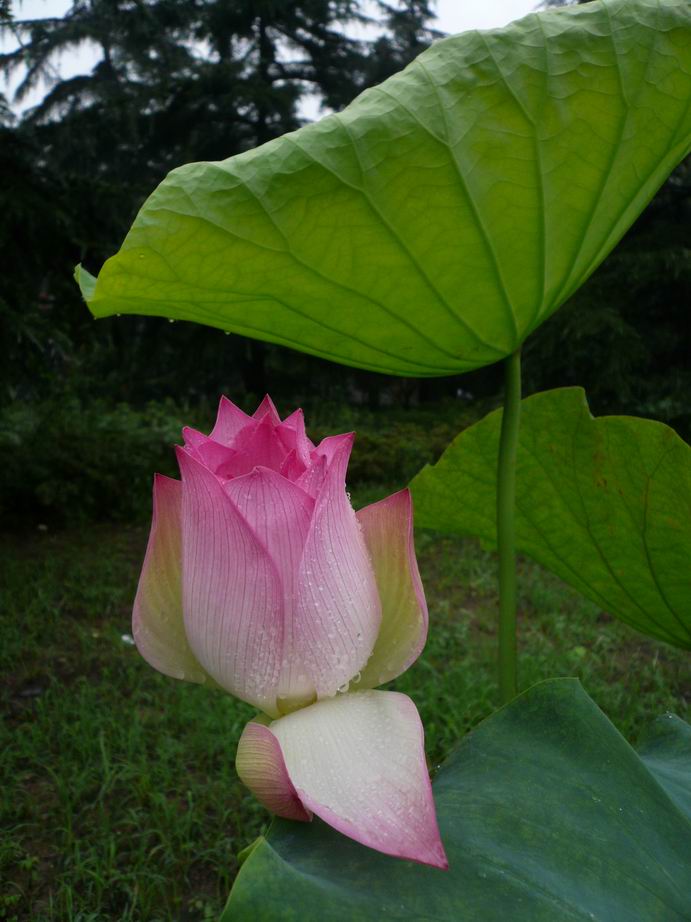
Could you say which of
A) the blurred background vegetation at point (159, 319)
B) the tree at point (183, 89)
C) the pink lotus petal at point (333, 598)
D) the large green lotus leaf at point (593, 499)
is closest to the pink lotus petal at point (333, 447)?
the pink lotus petal at point (333, 598)

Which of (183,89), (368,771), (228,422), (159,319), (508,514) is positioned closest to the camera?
(368,771)

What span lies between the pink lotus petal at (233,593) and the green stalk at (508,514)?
0.21m

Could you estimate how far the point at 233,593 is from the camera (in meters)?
0.31

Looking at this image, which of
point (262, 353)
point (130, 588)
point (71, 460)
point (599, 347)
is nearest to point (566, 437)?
point (130, 588)

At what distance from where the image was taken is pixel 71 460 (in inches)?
168

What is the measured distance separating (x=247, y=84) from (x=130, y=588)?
534 centimetres

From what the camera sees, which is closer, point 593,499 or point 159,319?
point 593,499

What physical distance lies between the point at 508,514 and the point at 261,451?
0.65 feet

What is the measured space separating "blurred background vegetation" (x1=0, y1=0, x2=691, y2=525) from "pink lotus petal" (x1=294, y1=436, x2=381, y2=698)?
3.22 metres

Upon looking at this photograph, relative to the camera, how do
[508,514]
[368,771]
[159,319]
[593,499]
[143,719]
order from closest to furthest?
[368,771]
[508,514]
[593,499]
[143,719]
[159,319]

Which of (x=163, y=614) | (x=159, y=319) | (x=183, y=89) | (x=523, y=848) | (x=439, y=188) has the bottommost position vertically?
(x=523, y=848)

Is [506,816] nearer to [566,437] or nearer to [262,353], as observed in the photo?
[566,437]

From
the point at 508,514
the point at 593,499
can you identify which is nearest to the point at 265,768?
the point at 508,514

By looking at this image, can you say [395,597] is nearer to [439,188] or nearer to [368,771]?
[368,771]
